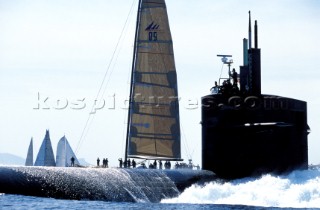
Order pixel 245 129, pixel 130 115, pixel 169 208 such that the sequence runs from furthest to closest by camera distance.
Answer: pixel 130 115, pixel 245 129, pixel 169 208

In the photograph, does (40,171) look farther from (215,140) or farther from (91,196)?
(215,140)

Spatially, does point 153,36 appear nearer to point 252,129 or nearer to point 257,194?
point 252,129

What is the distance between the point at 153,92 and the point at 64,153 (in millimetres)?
32489

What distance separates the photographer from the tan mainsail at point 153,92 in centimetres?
4678

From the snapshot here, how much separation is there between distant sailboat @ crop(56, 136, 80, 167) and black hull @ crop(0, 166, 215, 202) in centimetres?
3767

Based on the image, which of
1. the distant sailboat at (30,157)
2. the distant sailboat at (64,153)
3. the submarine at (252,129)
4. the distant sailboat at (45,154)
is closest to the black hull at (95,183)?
the submarine at (252,129)

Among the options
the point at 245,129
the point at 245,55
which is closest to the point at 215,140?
the point at 245,129

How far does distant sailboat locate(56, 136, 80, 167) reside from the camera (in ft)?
250

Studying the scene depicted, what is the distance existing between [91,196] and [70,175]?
1.24m

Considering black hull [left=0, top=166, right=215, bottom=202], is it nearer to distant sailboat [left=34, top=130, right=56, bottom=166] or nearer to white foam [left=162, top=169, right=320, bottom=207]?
white foam [left=162, top=169, right=320, bottom=207]

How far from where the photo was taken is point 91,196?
3362cm

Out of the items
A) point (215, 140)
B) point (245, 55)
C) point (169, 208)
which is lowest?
point (169, 208)

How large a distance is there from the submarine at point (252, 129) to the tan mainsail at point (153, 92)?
268 inches

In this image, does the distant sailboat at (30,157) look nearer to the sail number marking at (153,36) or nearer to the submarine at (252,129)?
the sail number marking at (153,36)
